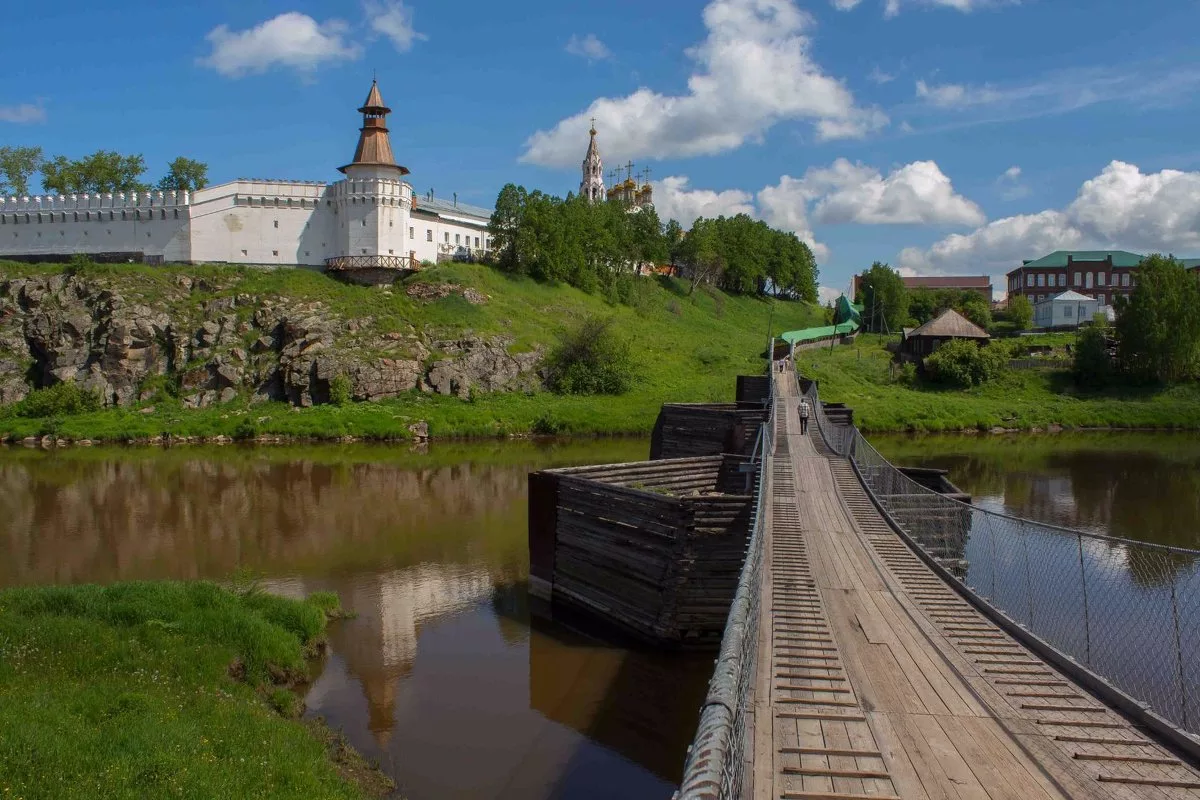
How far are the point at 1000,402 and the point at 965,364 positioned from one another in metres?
4.48

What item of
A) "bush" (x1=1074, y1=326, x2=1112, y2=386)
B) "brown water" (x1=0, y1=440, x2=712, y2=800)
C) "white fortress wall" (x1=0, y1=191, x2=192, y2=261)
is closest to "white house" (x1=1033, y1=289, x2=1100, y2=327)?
"bush" (x1=1074, y1=326, x2=1112, y2=386)

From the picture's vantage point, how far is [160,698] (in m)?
11.0

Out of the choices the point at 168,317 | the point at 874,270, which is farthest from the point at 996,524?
the point at 874,270

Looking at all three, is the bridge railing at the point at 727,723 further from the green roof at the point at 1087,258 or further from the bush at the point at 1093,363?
the green roof at the point at 1087,258

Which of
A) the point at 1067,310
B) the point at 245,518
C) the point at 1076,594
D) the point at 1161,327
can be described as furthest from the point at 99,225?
the point at 1067,310

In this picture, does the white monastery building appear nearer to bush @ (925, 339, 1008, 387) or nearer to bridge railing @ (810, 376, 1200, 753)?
bush @ (925, 339, 1008, 387)

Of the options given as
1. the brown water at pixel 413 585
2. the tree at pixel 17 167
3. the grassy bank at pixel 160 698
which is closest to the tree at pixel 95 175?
the tree at pixel 17 167

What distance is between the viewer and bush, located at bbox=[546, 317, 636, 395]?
5581cm

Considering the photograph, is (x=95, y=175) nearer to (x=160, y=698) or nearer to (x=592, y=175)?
(x=592, y=175)

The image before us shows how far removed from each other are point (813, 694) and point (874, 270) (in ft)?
307

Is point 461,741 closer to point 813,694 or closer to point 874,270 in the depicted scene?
point 813,694

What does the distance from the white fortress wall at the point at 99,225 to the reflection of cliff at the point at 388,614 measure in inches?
2030

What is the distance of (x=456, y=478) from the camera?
35.9 m

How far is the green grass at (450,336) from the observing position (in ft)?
157
